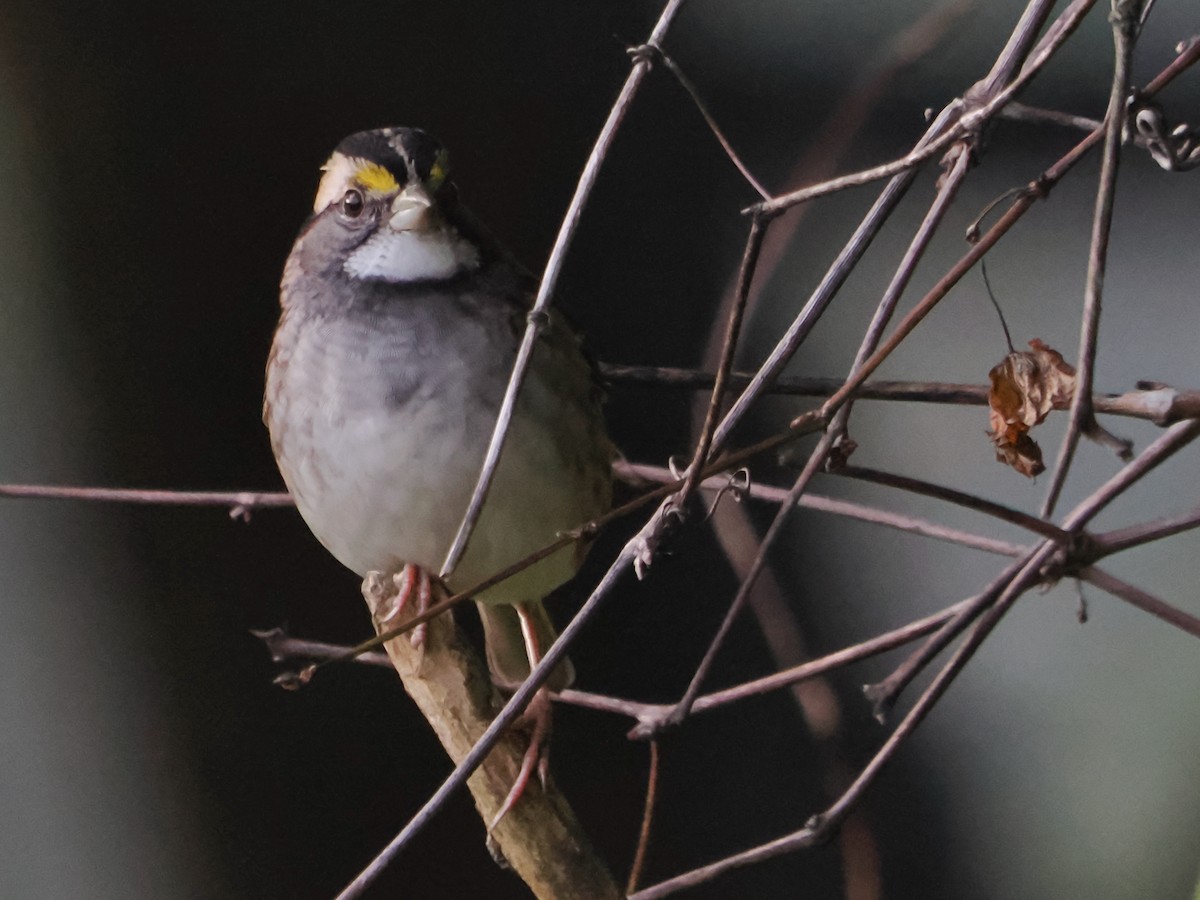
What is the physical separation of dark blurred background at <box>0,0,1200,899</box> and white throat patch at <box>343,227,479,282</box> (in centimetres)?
36

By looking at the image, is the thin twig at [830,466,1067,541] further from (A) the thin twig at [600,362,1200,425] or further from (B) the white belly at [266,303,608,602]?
(B) the white belly at [266,303,608,602]

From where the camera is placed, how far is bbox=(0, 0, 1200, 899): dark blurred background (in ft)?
3.76

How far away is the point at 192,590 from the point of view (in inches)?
52.8

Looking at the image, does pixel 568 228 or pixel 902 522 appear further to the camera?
pixel 902 522

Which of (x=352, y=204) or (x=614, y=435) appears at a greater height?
(x=352, y=204)

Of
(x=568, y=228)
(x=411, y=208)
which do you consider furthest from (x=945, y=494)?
(x=411, y=208)

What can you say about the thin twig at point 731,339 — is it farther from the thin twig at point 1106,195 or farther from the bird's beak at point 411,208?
the bird's beak at point 411,208

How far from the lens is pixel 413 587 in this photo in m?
0.74

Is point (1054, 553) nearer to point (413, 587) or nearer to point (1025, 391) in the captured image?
point (1025, 391)

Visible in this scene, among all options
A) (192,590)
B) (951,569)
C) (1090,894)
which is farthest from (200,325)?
(1090,894)

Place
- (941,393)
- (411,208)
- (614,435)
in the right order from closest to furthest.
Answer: (941,393) → (411,208) → (614,435)

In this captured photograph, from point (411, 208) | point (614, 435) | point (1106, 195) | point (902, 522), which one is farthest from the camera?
point (614, 435)

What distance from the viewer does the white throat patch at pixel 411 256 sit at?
32.2 inches

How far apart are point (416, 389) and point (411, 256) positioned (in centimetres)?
10
